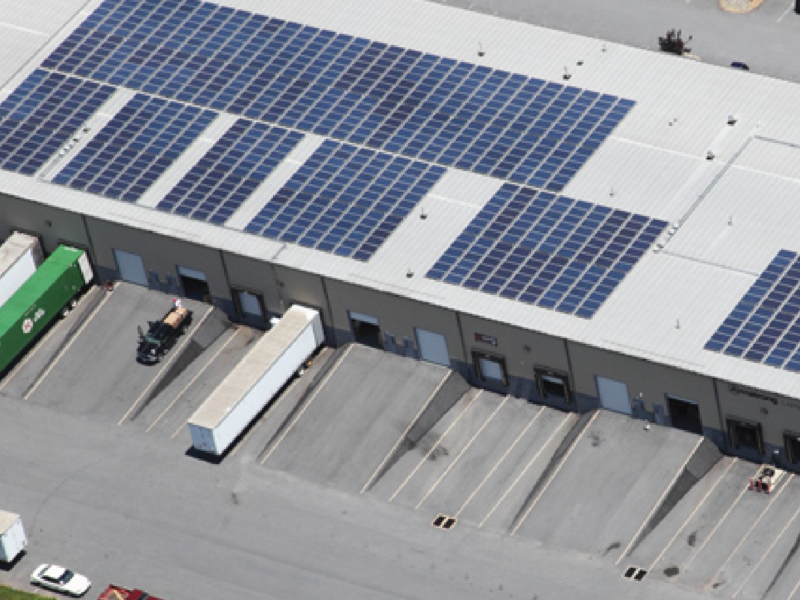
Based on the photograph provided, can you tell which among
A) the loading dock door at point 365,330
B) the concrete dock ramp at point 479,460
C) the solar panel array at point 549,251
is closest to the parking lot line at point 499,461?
the concrete dock ramp at point 479,460

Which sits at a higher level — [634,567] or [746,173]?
[746,173]

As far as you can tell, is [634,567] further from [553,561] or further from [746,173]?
[746,173]

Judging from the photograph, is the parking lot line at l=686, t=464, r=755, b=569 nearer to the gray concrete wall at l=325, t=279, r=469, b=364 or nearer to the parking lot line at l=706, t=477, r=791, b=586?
the parking lot line at l=706, t=477, r=791, b=586

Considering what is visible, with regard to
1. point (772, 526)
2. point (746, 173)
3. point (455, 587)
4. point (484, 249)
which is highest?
point (746, 173)

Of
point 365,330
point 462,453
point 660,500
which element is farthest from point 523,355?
point 660,500

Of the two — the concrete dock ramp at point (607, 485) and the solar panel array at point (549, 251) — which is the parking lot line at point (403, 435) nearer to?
the solar panel array at point (549, 251)

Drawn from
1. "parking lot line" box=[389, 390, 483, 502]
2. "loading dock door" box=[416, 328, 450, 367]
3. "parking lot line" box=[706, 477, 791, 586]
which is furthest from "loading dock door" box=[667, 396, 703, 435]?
"loading dock door" box=[416, 328, 450, 367]

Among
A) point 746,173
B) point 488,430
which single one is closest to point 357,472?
point 488,430
